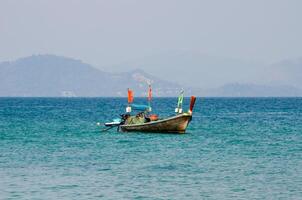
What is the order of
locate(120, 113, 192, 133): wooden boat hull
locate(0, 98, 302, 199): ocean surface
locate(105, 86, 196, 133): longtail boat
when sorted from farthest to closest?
locate(120, 113, 192, 133): wooden boat hull → locate(105, 86, 196, 133): longtail boat → locate(0, 98, 302, 199): ocean surface

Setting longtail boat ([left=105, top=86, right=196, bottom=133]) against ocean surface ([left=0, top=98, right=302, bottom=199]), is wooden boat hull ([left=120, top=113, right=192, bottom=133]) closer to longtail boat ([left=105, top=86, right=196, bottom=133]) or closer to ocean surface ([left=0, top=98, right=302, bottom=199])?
longtail boat ([left=105, top=86, right=196, bottom=133])

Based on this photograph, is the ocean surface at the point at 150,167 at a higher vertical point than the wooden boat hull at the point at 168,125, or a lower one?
lower

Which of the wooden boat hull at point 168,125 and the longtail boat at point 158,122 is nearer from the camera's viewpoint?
the longtail boat at point 158,122

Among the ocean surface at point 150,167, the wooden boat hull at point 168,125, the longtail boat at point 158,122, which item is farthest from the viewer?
the wooden boat hull at point 168,125

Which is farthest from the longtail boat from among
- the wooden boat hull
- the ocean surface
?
the ocean surface

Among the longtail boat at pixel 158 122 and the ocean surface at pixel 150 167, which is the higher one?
the longtail boat at pixel 158 122

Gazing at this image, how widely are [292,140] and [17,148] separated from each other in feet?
86.9

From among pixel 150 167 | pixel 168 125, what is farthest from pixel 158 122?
pixel 150 167

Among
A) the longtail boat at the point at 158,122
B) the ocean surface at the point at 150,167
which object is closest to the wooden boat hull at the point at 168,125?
the longtail boat at the point at 158,122

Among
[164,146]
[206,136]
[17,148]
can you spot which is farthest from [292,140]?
[17,148]

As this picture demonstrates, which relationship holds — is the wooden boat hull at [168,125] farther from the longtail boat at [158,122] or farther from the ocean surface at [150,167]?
the ocean surface at [150,167]

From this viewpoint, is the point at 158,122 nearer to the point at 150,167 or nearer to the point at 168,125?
the point at 168,125

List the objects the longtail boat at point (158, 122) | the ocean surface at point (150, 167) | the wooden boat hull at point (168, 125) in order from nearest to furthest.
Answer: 1. the ocean surface at point (150, 167)
2. the longtail boat at point (158, 122)
3. the wooden boat hull at point (168, 125)

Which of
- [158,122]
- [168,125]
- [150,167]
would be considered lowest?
[150,167]
